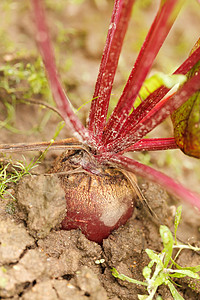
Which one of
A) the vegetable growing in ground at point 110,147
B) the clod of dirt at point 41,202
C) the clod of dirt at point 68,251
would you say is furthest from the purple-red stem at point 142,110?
the clod of dirt at point 68,251

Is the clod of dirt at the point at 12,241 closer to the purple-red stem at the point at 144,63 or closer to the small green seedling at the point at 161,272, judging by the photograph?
the small green seedling at the point at 161,272

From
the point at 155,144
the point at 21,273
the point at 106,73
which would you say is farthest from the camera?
the point at 155,144

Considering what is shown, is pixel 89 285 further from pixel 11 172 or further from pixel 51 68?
pixel 51 68

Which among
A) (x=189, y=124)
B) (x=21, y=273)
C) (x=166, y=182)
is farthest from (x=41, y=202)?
(x=189, y=124)

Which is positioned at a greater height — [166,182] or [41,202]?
[41,202]

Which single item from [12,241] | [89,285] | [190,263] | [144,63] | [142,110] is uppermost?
[144,63]

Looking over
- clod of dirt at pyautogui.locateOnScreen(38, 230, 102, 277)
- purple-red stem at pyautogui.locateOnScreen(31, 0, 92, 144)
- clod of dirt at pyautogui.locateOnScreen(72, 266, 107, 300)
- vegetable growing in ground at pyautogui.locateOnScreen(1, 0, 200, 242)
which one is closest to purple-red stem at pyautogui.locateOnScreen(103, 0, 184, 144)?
vegetable growing in ground at pyautogui.locateOnScreen(1, 0, 200, 242)

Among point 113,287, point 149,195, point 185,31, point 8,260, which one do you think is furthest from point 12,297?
point 185,31

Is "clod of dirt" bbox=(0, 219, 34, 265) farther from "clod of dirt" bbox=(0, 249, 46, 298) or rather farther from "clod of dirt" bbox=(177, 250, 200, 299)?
"clod of dirt" bbox=(177, 250, 200, 299)
